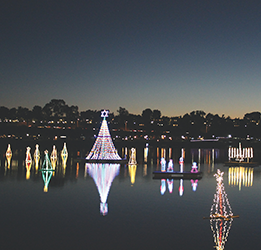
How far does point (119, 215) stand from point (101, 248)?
447 cm

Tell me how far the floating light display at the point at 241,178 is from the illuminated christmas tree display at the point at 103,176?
9414mm

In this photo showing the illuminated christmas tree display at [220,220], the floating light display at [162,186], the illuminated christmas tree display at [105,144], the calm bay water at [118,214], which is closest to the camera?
the calm bay water at [118,214]

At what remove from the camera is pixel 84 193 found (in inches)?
911

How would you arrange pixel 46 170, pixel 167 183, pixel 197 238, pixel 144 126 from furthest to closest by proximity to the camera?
pixel 144 126 < pixel 46 170 < pixel 167 183 < pixel 197 238

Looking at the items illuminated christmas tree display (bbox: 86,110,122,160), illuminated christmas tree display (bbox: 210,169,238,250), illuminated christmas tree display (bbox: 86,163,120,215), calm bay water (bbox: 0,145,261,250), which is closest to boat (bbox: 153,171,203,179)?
calm bay water (bbox: 0,145,261,250)

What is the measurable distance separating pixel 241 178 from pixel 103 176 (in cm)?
1162

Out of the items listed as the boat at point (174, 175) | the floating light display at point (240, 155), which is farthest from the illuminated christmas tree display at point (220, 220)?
the floating light display at point (240, 155)

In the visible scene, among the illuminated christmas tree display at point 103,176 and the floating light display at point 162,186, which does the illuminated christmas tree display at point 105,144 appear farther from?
the floating light display at point 162,186

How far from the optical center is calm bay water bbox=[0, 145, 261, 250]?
1369 centimetres

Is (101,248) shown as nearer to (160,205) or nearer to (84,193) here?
(160,205)

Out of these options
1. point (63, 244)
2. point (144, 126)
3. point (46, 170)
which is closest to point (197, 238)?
point (63, 244)

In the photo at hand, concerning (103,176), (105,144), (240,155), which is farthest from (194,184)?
(240,155)

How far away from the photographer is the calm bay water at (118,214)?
44.9ft

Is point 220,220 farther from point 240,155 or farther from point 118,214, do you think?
point 240,155
